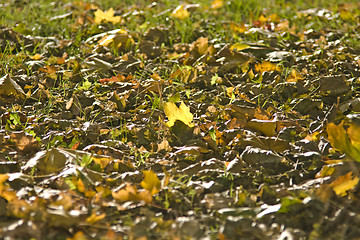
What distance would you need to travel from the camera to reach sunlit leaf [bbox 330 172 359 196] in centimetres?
170

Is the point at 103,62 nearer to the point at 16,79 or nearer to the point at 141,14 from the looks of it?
the point at 16,79

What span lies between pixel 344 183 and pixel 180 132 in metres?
0.92

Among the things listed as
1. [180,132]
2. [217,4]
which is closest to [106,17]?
[217,4]

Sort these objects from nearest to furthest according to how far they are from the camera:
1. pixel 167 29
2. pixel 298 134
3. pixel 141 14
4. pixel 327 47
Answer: pixel 298 134 < pixel 327 47 < pixel 167 29 < pixel 141 14

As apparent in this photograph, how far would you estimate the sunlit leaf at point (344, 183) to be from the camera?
5.59 feet

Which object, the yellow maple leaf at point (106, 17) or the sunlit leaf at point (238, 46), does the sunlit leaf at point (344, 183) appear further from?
the yellow maple leaf at point (106, 17)

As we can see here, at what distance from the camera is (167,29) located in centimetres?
382

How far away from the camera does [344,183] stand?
1.71m

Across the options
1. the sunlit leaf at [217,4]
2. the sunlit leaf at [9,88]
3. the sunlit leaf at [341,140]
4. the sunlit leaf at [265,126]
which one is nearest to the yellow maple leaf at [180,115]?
the sunlit leaf at [265,126]

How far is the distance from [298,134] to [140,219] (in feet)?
3.48

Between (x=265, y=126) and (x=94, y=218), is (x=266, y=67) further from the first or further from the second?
(x=94, y=218)

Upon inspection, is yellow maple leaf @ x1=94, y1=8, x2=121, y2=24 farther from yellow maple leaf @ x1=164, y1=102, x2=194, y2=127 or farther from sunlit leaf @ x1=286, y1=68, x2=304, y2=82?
yellow maple leaf @ x1=164, y1=102, x2=194, y2=127

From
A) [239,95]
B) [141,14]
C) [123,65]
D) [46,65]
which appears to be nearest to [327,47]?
[239,95]

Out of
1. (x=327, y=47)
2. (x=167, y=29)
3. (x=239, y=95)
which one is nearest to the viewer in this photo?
(x=239, y=95)
